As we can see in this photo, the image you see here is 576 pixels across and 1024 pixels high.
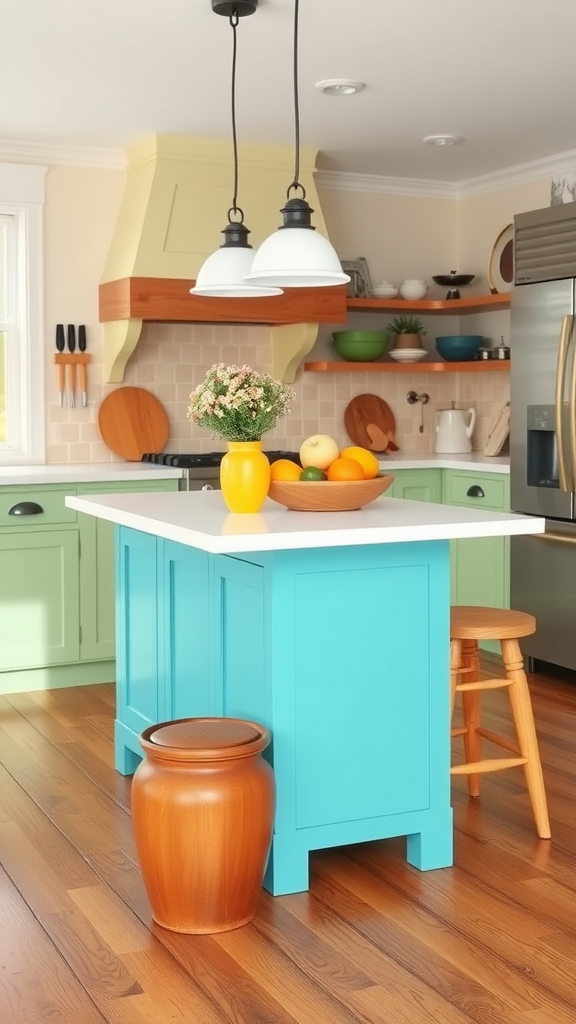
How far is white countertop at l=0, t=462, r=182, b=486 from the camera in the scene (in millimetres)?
5141

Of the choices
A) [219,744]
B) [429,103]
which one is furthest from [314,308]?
[219,744]

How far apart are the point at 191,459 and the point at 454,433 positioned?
1.66 metres

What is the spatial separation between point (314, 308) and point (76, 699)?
7.38 ft

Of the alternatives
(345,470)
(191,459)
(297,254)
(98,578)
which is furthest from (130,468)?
(297,254)

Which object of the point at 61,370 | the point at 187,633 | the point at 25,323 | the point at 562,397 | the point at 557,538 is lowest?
the point at 187,633

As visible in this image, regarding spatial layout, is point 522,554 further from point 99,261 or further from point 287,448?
point 99,261

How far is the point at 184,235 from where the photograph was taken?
18.7 feet

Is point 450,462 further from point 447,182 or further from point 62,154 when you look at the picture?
point 62,154

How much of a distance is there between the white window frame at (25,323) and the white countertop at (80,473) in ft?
0.79

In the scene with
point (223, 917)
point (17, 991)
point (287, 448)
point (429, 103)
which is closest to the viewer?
point (17, 991)

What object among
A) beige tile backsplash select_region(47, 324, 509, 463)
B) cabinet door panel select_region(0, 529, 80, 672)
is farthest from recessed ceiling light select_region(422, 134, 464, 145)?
cabinet door panel select_region(0, 529, 80, 672)

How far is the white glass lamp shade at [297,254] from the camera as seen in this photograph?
3.11 meters

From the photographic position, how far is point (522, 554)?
5453 mm

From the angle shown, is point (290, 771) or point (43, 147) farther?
point (43, 147)
